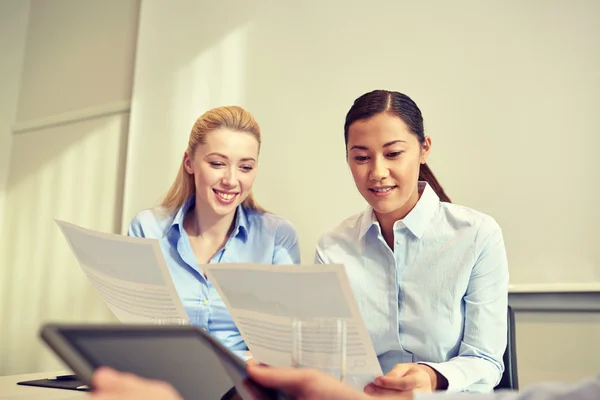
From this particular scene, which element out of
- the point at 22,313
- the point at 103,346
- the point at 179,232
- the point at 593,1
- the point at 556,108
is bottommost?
the point at 22,313

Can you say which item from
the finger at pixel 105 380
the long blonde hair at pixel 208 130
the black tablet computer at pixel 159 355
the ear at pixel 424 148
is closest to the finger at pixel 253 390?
the black tablet computer at pixel 159 355

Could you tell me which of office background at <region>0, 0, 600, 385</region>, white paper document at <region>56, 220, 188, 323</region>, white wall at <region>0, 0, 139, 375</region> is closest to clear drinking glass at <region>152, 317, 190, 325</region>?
white paper document at <region>56, 220, 188, 323</region>

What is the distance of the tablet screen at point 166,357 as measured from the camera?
516mm

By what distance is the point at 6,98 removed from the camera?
348cm

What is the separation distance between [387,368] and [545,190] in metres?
0.91

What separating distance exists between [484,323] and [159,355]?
992 millimetres

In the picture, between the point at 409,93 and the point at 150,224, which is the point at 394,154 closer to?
the point at 409,93

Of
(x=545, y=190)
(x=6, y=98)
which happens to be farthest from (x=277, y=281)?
(x=6, y=98)

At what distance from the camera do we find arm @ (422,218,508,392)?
1258mm

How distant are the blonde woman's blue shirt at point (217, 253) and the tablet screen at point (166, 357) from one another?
112cm

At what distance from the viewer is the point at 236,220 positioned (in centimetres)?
205

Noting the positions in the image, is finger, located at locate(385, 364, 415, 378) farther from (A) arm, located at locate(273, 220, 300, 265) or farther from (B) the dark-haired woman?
(A) arm, located at locate(273, 220, 300, 265)

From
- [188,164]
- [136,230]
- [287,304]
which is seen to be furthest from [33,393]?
[188,164]

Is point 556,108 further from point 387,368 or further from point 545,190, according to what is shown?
point 387,368
